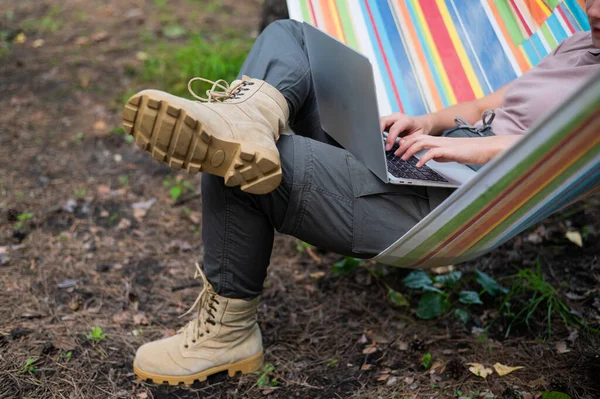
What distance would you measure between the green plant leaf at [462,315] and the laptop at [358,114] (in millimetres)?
578

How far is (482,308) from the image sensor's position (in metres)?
1.95

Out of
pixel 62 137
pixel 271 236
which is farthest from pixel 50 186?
pixel 271 236

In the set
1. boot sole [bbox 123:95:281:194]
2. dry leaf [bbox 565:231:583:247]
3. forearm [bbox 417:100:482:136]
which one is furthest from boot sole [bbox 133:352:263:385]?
dry leaf [bbox 565:231:583:247]

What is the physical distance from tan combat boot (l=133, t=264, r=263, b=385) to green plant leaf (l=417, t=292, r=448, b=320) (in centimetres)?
58

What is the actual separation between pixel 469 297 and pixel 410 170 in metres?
0.66

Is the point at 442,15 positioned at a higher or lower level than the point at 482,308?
higher

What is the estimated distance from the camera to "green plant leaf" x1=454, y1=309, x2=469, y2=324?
6.15ft

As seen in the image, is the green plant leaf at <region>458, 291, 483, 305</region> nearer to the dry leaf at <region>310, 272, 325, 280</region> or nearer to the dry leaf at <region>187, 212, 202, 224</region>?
the dry leaf at <region>310, 272, 325, 280</region>

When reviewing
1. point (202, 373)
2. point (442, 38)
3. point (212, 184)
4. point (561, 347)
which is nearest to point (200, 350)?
point (202, 373)

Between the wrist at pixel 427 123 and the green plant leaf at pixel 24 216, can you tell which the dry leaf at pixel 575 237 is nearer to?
the wrist at pixel 427 123

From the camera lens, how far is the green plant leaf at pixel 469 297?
190cm

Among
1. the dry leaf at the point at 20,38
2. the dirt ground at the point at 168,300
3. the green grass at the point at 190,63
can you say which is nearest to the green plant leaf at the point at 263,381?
the dirt ground at the point at 168,300

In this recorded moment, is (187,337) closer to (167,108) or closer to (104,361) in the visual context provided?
(104,361)

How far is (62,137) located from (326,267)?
1.59m
